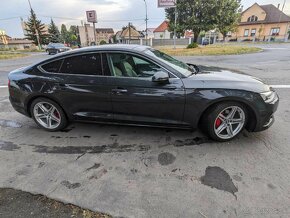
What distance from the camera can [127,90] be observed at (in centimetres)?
305

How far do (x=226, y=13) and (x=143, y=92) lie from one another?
21087 mm

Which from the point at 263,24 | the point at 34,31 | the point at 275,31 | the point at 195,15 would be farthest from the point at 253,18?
the point at 34,31

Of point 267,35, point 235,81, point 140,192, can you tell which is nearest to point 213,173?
point 140,192

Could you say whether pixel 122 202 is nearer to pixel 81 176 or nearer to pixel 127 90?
pixel 81 176

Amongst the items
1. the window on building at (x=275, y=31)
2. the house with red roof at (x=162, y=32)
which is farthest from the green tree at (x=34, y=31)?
the window on building at (x=275, y=31)

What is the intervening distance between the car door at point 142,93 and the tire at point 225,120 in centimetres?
44

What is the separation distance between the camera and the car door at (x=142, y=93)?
2.94 m

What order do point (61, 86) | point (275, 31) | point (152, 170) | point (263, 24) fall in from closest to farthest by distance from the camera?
1. point (152, 170)
2. point (61, 86)
3. point (275, 31)
4. point (263, 24)

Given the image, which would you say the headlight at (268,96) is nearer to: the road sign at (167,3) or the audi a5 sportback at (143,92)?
the audi a5 sportback at (143,92)

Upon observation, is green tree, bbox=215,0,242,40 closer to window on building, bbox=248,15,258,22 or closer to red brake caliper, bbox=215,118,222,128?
red brake caliper, bbox=215,118,222,128

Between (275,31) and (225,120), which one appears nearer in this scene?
(225,120)

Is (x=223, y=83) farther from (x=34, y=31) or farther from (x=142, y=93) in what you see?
(x=34, y=31)

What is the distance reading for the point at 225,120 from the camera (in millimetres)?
3055

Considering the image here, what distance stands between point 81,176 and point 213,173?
1701 millimetres
